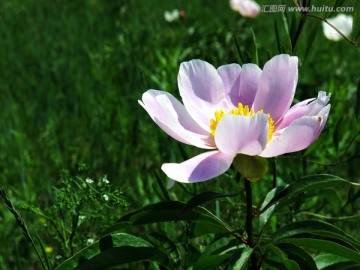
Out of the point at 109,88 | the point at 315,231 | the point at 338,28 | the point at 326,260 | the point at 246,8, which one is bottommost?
the point at 326,260

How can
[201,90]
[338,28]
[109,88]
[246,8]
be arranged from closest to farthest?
[201,90]
[109,88]
[338,28]
[246,8]

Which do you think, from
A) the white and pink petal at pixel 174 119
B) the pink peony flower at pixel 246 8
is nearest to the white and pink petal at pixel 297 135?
the white and pink petal at pixel 174 119

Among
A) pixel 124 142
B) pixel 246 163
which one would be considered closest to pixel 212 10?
pixel 124 142

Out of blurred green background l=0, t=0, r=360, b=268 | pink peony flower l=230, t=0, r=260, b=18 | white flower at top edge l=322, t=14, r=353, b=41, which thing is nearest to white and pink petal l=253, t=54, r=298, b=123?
blurred green background l=0, t=0, r=360, b=268

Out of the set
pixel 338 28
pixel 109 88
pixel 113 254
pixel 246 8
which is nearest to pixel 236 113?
pixel 113 254

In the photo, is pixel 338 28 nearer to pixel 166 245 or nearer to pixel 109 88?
pixel 109 88

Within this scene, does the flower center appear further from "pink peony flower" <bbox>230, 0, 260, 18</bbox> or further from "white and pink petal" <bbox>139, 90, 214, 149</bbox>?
"pink peony flower" <bbox>230, 0, 260, 18</bbox>

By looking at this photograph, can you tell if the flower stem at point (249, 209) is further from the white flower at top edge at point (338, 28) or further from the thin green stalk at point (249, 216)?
the white flower at top edge at point (338, 28)
